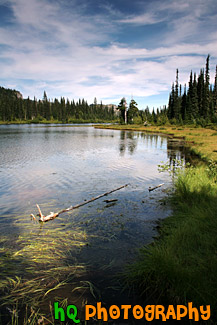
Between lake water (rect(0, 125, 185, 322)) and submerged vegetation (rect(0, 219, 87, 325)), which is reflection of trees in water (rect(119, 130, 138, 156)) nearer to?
lake water (rect(0, 125, 185, 322))

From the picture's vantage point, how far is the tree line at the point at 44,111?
133 m

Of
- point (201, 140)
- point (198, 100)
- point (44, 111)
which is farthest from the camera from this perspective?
point (44, 111)

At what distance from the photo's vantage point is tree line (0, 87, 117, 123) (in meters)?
133

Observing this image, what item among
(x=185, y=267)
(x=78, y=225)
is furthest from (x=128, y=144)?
(x=185, y=267)

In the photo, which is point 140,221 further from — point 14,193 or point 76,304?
point 14,193

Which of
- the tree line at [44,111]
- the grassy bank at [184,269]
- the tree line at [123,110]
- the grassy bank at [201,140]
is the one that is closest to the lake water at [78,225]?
the grassy bank at [184,269]

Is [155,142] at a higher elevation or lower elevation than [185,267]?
higher

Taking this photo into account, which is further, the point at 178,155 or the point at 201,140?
the point at 201,140

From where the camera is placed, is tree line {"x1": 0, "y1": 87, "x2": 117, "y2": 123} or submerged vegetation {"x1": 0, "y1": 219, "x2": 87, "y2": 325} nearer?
submerged vegetation {"x1": 0, "y1": 219, "x2": 87, "y2": 325}

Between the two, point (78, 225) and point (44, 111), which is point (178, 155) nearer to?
point (78, 225)

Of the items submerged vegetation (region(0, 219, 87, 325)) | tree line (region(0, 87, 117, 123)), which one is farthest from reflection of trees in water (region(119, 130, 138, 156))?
tree line (region(0, 87, 117, 123))

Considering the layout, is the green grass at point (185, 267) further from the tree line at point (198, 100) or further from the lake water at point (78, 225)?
the tree line at point (198, 100)

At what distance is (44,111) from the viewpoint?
147875 millimetres

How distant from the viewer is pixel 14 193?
11250 mm
